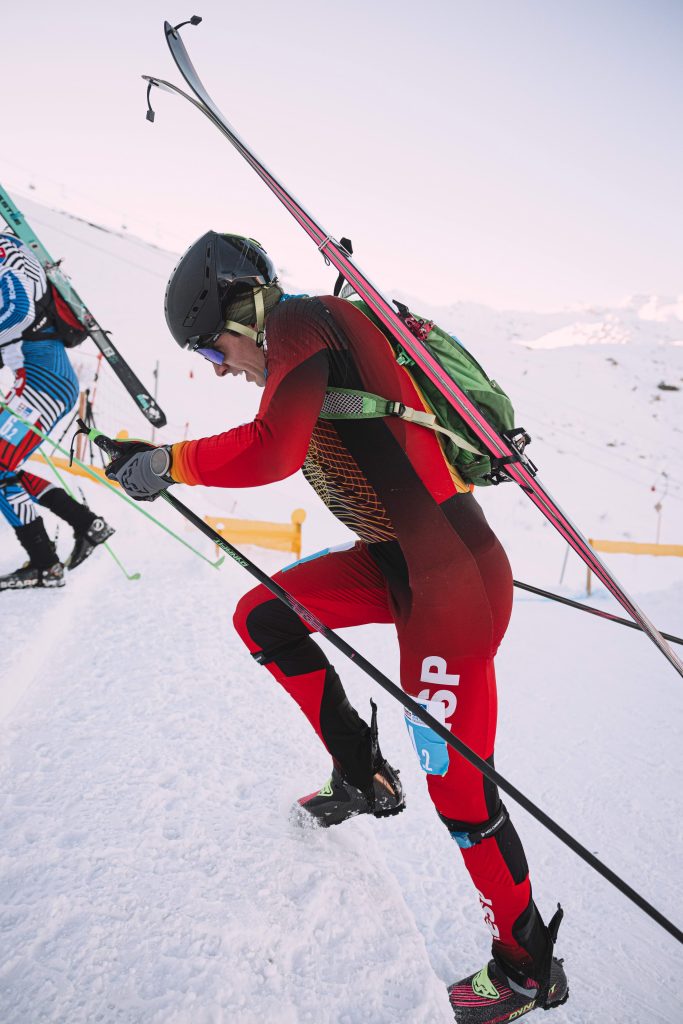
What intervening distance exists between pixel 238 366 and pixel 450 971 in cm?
221

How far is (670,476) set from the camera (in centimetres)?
2333

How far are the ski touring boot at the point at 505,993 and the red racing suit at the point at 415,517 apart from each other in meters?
0.07

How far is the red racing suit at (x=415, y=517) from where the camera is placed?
5.06ft

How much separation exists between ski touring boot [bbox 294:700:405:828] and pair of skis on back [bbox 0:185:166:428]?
3062 millimetres

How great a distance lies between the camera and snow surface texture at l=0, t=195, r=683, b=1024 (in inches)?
Result: 58.7

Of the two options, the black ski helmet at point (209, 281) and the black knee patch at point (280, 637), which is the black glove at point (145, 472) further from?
the black knee patch at point (280, 637)

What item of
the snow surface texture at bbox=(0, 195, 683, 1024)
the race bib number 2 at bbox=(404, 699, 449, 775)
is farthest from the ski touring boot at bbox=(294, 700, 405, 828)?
the race bib number 2 at bbox=(404, 699, 449, 775)

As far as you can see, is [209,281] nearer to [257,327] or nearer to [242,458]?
[257,327]

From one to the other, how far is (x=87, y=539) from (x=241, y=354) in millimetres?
3034

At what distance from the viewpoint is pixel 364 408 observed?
1561 millimetres

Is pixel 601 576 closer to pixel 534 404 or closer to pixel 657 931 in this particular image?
pixel 657 931

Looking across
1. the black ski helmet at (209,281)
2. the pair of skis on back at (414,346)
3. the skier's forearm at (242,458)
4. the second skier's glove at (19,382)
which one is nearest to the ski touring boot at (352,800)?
the pair of skis on back at (414,346)

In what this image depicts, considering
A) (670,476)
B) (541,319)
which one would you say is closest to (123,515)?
(670,476)

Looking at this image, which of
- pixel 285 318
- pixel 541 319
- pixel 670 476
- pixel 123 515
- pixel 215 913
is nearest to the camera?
pixel 285 318
